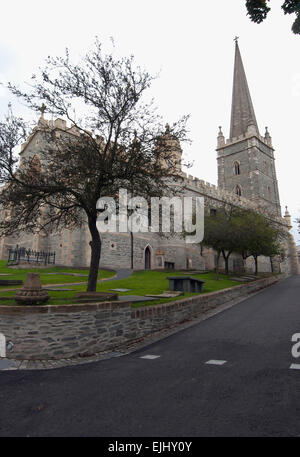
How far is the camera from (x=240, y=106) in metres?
54.6

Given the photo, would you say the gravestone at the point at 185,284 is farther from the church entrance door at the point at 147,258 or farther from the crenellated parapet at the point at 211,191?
the crenellated parapet at the point at 211,191

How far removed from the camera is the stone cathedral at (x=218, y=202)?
27234mm

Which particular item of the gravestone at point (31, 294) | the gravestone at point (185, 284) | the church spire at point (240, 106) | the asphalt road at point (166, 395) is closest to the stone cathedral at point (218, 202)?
the church spire at point (240, 106)

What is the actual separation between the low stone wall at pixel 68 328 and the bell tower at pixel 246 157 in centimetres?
4461

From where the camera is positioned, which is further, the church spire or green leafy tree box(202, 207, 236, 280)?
the church spire

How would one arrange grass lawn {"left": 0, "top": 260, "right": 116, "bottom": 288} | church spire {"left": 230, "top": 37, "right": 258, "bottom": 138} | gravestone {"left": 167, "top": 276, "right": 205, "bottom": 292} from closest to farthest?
gravestone {"left": 167, "top": 276, "right": 205, "bottom": 292}, grass lawn {"left": 0, "top": 260, "right": 116, "bottom": 288}, church spire {"left": 230, "top": 37, "right": 258, "bottom": 138}

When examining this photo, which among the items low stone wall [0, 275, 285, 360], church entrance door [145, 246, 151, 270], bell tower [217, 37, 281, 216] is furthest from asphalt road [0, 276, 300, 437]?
bell tower [217, 37, 281, 216]

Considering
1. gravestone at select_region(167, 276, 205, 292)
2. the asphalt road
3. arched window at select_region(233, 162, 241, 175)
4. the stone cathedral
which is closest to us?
the asphalt road

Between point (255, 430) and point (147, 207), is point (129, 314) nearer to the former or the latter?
point (147, 207)

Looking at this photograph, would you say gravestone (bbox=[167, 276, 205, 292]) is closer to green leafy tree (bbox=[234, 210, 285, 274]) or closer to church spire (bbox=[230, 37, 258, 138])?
green leafy tree (bbox=[234, 210, 285, 274])

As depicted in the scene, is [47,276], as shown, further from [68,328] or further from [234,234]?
[234,234]

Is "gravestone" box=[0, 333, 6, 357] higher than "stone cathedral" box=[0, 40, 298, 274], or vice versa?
"stone cathedral" box=[0, 40, 298, 274]

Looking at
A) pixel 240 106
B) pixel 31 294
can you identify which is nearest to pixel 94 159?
pixel 31 294

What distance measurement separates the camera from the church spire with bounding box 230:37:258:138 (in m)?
53.4
